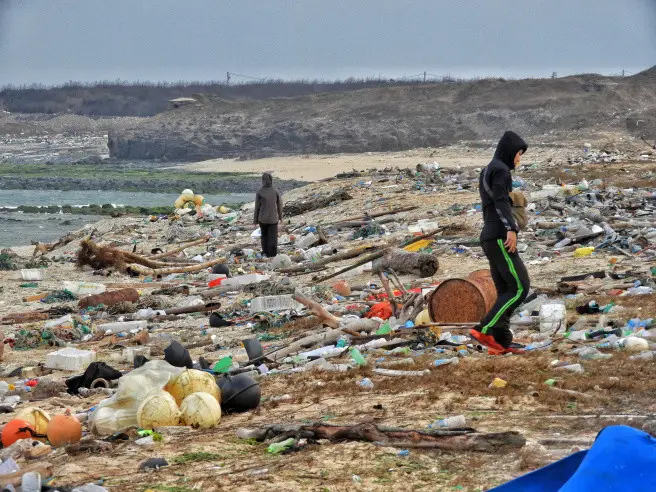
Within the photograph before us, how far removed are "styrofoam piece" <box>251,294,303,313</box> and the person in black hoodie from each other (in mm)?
3822

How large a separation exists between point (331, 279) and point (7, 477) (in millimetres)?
8150

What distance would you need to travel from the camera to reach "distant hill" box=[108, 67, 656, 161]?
56.7 meters

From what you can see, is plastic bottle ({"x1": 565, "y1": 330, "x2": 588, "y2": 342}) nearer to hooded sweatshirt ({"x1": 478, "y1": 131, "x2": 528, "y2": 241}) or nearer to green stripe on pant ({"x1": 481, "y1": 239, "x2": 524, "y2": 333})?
green stripe on pant ({"x1": 481, "y1": 239, "x2": 524, "y2": 333})

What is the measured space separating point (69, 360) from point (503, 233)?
4.07 m

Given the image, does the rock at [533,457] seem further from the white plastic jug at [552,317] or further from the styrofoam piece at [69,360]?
the styrofoam piece at [69,360]

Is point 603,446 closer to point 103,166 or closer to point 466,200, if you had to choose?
point 466,200

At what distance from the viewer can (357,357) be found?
769cm

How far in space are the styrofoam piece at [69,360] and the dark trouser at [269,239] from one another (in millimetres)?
6910

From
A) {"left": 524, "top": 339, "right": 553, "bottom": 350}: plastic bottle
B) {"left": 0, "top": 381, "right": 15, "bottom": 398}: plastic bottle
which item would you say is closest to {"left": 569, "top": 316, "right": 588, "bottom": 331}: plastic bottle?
{"left": 524, "top": 339, "right": 553, "bottom": 350}: plastic bottle

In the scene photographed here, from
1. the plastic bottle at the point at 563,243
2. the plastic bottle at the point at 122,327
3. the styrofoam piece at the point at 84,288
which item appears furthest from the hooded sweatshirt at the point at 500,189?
the styrofoam piece at the point at 84,288

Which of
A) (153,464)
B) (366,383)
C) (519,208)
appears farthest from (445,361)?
(153,464)

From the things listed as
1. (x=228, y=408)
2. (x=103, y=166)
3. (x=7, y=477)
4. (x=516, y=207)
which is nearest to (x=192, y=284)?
(x=516, y=207)

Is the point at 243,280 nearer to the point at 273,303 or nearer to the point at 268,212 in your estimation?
the point at 273,303

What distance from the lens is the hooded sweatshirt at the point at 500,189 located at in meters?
7.29
